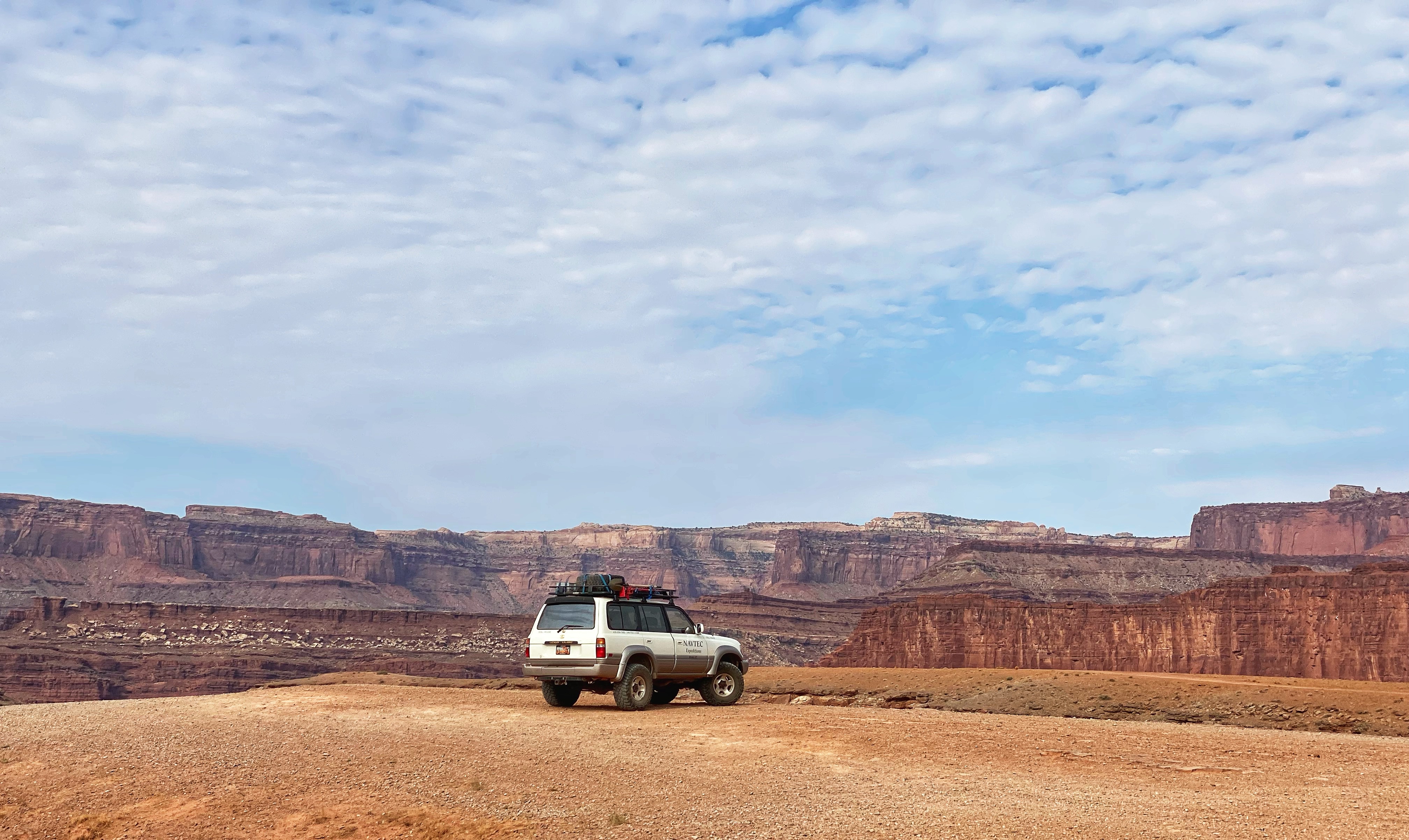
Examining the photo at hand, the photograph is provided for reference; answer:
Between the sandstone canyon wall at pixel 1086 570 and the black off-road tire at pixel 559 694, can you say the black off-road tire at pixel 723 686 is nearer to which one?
the black off-road tire at pixel 559 694

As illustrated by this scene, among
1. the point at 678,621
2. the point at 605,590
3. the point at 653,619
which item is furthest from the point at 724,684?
the point at 605,590

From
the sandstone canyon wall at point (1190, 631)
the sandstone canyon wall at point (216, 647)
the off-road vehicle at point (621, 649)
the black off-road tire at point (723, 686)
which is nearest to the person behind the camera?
the off-road vehicle at point (621, 649)

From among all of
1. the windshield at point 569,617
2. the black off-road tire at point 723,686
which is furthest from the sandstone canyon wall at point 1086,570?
the windshield at point 569,617

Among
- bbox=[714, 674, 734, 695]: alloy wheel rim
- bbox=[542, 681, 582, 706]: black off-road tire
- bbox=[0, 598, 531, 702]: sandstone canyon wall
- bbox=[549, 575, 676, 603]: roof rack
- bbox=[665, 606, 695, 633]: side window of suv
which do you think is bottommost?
bbox=[0, 598, 531, 702]: sandstone canyon wall

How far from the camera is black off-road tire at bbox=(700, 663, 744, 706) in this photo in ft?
82.5

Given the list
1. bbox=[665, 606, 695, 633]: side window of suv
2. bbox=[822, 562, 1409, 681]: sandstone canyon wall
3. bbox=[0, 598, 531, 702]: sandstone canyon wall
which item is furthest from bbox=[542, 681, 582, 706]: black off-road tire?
bbox=[0, 598, 531, 702]: sandstone canyon wall

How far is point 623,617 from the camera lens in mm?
23609

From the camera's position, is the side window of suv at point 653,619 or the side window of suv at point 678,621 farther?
the side window of suv at point 678,621

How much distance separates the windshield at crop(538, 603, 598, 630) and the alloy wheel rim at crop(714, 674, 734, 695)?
11.3 feet

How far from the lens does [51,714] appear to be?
74.3ft

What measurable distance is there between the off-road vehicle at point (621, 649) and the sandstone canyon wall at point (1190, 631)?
6106cm

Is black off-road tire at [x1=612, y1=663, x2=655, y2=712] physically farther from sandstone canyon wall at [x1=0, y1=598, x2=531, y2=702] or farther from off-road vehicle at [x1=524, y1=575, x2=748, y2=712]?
sandstone canyon wall at [x1=0, y1=598, x2=531, y2=702]

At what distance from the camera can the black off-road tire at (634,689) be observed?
2320 centimetres

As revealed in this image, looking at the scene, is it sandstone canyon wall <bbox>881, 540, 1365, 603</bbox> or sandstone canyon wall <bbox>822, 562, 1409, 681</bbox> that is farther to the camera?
sandstone canyon wall <bbox>881, 540, 1365, 603</bbox>
